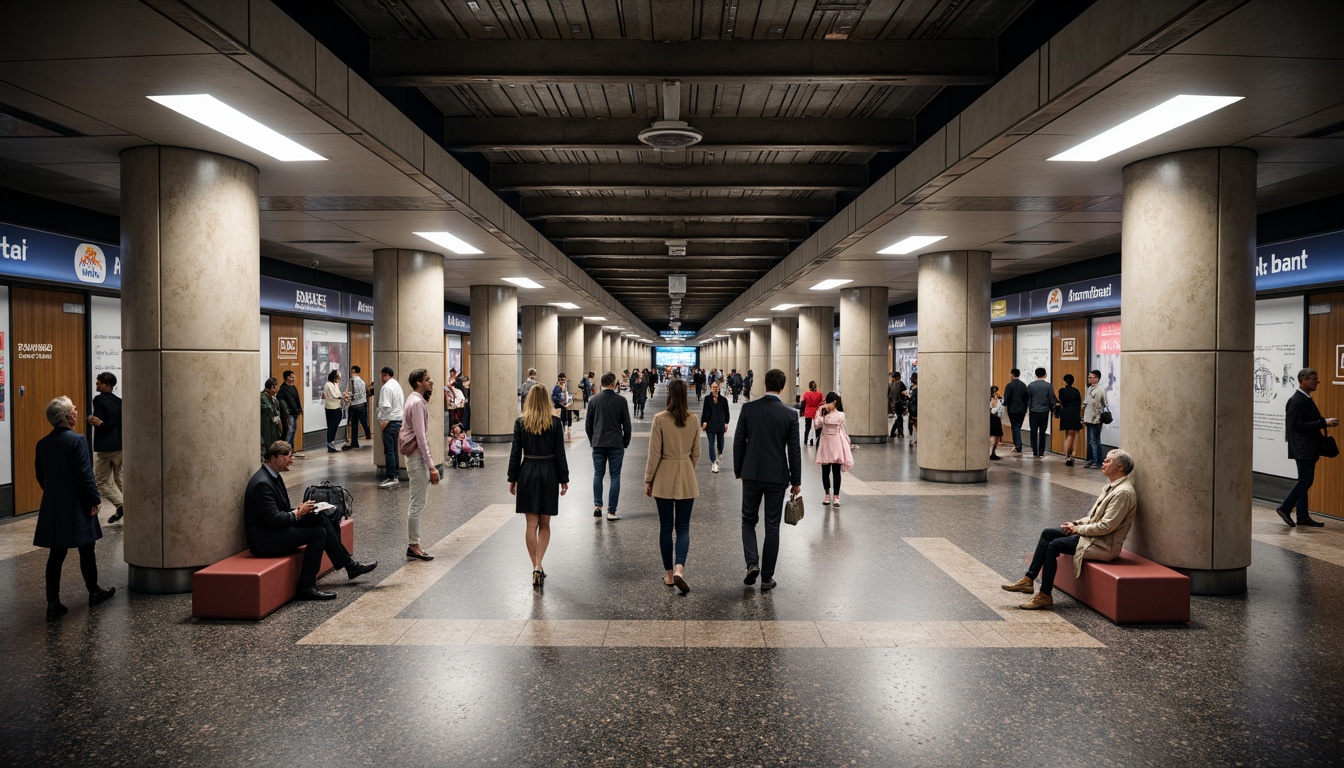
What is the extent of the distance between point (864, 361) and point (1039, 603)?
13978 mm

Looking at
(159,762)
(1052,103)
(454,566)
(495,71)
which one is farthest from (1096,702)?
(495,71)

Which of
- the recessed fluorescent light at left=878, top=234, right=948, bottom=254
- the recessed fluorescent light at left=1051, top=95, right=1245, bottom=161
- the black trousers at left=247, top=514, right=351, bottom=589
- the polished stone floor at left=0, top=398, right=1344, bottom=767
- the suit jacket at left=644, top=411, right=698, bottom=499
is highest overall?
the recessed fluorescent light at left=878, top=234, right=948, bottom=254

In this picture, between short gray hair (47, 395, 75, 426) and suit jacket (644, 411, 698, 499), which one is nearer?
short gray hair (47, 395, 75, 426)

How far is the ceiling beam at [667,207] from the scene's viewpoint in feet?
45.5

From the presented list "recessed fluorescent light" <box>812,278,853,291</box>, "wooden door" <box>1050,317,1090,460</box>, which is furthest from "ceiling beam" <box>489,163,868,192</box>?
"wooden door" <box>1050,317,1090,460</box>

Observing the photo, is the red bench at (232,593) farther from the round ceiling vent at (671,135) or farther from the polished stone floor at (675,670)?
the round ceiling vent at (671,135)

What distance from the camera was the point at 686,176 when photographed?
11625 millimetres

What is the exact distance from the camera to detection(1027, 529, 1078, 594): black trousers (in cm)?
625

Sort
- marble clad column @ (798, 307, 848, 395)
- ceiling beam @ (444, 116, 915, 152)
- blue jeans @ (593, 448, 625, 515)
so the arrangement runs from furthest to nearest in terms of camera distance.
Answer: marble clad column @ (798, 307, 848, 395)
blue jeans @ (593, 448, 625, 515)
ceiling beam @ (444, 116, 915, 152)

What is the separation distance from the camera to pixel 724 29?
6797 millimetres

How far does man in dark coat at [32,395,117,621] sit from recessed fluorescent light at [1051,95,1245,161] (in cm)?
846

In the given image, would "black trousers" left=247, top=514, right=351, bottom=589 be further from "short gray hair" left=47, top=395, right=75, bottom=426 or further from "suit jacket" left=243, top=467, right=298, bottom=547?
"short gray hair" left=47, top=395, right=75, bottom=426

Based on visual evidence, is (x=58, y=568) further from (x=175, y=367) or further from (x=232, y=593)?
(x=175, y=367)

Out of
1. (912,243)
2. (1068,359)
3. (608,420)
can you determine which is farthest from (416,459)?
(1068,359)
